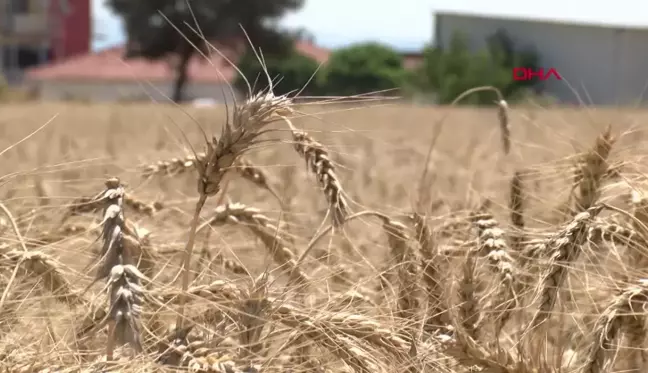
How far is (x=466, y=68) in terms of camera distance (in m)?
8.70

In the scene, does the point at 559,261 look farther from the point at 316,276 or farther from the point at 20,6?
the point at 20,6

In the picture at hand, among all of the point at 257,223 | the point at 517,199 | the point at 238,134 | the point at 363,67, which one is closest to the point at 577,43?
the point at 363,67

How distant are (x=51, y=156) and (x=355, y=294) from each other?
174 centimetres

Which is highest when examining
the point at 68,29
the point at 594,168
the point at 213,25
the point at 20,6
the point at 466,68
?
the point at 20,6

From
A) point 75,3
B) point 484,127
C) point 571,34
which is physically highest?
point 75,3

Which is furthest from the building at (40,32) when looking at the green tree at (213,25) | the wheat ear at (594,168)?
the wheat ear at (594,168)

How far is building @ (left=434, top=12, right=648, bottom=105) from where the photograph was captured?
555cm

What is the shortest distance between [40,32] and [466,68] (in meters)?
14.6

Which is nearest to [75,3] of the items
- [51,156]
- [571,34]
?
[571,34]

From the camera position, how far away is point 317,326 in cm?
70

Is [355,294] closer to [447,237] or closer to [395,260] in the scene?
[395,260]

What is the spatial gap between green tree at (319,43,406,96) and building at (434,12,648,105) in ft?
3.88

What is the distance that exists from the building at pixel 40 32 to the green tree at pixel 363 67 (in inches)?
308

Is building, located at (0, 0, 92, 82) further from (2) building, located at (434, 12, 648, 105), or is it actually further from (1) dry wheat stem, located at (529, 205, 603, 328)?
(1) dry wheat stem, located at (529, 205, 603, 328)
